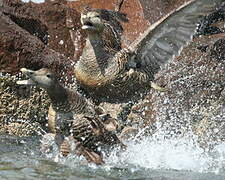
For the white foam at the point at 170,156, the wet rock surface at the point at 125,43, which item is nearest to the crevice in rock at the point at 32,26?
the wet rock surface at the point at 125,43

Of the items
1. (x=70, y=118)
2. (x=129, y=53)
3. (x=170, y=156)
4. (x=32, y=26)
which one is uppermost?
(x=32, y=26)

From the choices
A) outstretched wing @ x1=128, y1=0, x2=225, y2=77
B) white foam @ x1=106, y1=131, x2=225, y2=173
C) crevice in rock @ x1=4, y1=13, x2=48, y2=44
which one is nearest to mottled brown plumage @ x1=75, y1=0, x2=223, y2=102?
outstretched wing @ x1=128, y1=0, x2=225, y2=77

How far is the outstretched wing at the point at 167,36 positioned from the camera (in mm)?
8070

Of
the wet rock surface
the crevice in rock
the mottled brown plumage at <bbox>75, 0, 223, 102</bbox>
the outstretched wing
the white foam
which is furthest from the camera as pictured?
the crevice in rock

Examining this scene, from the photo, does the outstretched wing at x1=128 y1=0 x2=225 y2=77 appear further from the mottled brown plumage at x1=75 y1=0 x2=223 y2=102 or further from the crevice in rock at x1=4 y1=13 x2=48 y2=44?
the crevice in rock at x1=4 y1=13 x2=48 y2=44

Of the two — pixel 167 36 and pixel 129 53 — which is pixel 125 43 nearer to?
pixel 167 36

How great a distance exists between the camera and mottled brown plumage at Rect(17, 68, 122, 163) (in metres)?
6.63

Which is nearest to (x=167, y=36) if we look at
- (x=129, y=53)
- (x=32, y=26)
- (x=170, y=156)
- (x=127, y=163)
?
(x=129, y=53)

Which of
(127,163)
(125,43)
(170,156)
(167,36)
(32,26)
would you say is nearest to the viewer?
(127,163)

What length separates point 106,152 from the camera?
6891mm

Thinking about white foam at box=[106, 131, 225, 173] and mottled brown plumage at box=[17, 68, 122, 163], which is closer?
mottled brown plumage at box=[17, 68, 122, 163]

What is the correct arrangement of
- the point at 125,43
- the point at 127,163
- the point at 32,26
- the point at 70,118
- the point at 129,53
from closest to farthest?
the point at 70,118
the point at 127,163
the point at 129,53
the point at 32,26
the point at 125,43

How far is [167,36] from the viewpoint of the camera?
8.38 meters

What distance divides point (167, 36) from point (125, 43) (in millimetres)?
3967
